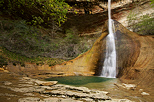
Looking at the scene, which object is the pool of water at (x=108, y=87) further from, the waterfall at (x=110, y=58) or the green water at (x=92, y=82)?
the waterfall at (x=110, y=58)

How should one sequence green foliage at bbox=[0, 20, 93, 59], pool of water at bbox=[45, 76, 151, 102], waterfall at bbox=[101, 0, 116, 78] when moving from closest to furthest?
1. pool of water at bbox=[45, 76, 151, 102]
2. waterfall at bbox=[101, 0, 116, 78]
3. green foliage at bbox=[0, 20, 93, 59]

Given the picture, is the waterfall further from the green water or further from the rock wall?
the green water

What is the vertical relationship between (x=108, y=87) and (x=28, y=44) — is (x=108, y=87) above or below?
below

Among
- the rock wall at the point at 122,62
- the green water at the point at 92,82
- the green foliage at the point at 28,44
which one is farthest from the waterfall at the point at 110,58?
the green foliage at the point at 28,44

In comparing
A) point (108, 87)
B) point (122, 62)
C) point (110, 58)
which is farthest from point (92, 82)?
point (110, 58)

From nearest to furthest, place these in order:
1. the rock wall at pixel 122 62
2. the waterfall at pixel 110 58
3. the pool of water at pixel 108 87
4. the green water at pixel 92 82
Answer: the pool of water at pixel 108 87 → the green water at pixel 92 82 → the rock wall at pixel 122 62 → the waterfall at pixel 110 58

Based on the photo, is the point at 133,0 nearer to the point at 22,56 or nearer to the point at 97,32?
the point at 97,32

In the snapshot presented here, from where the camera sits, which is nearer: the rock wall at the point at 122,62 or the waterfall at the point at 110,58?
the rock wall at the point at 122,62

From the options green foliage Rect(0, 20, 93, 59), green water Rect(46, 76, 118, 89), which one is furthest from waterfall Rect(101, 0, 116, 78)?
green foliage Rect(0, 20, 93, 59)

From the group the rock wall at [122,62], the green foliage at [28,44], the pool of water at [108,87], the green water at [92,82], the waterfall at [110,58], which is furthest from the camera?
the green foliage at [28,44]

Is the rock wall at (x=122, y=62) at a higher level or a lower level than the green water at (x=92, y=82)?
higher

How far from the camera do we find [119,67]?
8.16m

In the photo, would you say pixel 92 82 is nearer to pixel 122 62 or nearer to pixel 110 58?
pixel 122 62

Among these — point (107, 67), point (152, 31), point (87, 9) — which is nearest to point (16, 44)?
point (107, 67)
